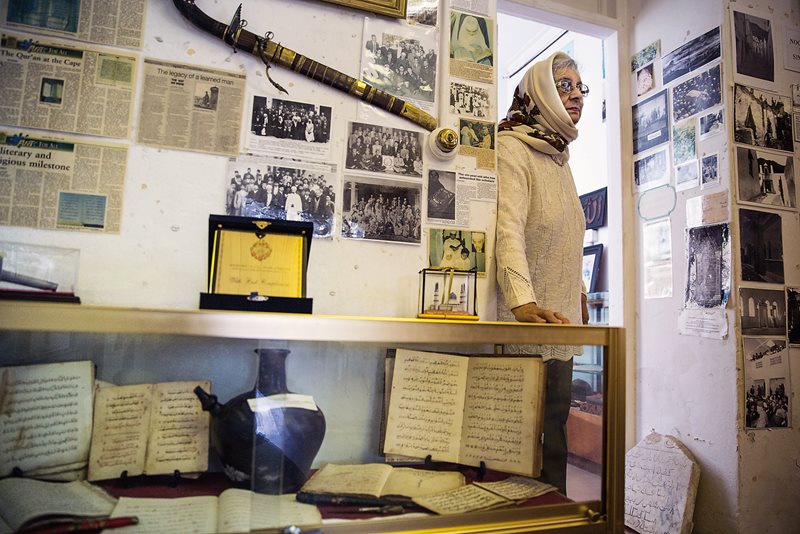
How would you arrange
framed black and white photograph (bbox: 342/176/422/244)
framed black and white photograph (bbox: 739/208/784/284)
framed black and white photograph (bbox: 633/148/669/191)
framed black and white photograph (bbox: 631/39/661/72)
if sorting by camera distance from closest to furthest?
framed black and white photograph (bbox: 342/176/422/244) < framed black and white photograph (bbox: 739/208/784/284) < framed black and white photograph (bbox: 633/148/669/191) < framed black and white photograph (bbox: 631/39/661/72)

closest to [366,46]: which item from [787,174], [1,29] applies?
[1,29]

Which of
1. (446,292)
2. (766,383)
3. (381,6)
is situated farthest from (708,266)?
(381,6)

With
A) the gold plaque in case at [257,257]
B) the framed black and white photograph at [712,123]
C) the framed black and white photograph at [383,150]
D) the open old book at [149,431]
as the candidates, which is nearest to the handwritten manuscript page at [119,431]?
the open old book at [149,431]

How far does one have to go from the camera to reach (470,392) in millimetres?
1298

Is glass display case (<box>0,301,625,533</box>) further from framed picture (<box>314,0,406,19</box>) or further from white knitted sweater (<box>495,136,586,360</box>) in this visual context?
framed picture (<box>314,0,406,19</box>)

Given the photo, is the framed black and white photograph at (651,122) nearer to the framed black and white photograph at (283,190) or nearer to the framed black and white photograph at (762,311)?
the framed black and white photograph at (762,311)

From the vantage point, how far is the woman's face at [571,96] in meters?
1.93

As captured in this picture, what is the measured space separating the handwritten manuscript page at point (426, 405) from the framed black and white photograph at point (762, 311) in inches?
61.6

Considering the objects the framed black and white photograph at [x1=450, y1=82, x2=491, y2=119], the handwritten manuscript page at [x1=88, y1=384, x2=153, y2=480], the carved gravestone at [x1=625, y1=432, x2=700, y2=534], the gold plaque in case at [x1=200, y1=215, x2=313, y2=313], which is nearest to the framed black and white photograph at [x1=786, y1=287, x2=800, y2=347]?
the carved gravestone at [x1=625, y1=432, x2=700, y2=534]

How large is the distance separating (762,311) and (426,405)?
176cm

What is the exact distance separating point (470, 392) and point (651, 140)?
2.04 m

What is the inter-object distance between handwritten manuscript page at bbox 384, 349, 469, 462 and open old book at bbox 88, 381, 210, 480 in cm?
45

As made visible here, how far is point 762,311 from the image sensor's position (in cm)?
217

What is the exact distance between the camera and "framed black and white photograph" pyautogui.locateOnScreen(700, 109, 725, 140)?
226 centimetres
